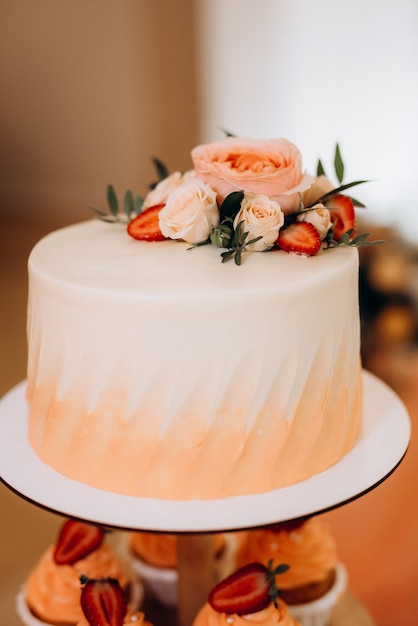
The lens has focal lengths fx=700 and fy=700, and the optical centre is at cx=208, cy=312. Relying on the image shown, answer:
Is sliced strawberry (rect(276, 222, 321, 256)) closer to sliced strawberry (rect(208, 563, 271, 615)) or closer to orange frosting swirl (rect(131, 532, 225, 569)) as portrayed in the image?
sliced strawberry (rect(208, 563, 271, 615))

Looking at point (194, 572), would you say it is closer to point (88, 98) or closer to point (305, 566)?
point (305, 566)

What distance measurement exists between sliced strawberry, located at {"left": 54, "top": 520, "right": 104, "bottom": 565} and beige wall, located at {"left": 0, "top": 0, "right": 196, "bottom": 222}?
195 inches

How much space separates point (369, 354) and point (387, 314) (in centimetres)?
33

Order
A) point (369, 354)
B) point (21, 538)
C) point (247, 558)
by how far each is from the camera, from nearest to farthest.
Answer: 1. point (247, 558)
2. point (21, 538)
3. point (369, 354)

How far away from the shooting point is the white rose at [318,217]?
1.47 m

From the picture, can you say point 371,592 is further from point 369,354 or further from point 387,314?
point 387,314

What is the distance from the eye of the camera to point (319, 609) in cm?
185

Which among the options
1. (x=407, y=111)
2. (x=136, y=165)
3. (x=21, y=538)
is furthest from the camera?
(x=136, y=165)

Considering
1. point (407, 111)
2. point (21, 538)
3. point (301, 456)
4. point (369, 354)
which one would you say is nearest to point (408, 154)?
point (407, 111)

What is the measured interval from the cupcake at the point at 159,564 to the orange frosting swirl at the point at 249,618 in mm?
369

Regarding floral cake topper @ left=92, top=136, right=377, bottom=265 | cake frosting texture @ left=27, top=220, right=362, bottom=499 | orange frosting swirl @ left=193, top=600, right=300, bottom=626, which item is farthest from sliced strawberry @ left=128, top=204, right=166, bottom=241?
orange frosting swirl @ left=193, top=600, right=300, bottom=626

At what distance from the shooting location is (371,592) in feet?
7.92

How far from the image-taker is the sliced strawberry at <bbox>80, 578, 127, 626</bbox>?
1.54 metres

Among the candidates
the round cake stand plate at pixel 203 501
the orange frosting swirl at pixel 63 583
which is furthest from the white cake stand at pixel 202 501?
the orange frosting swirl at pixel 63 583
